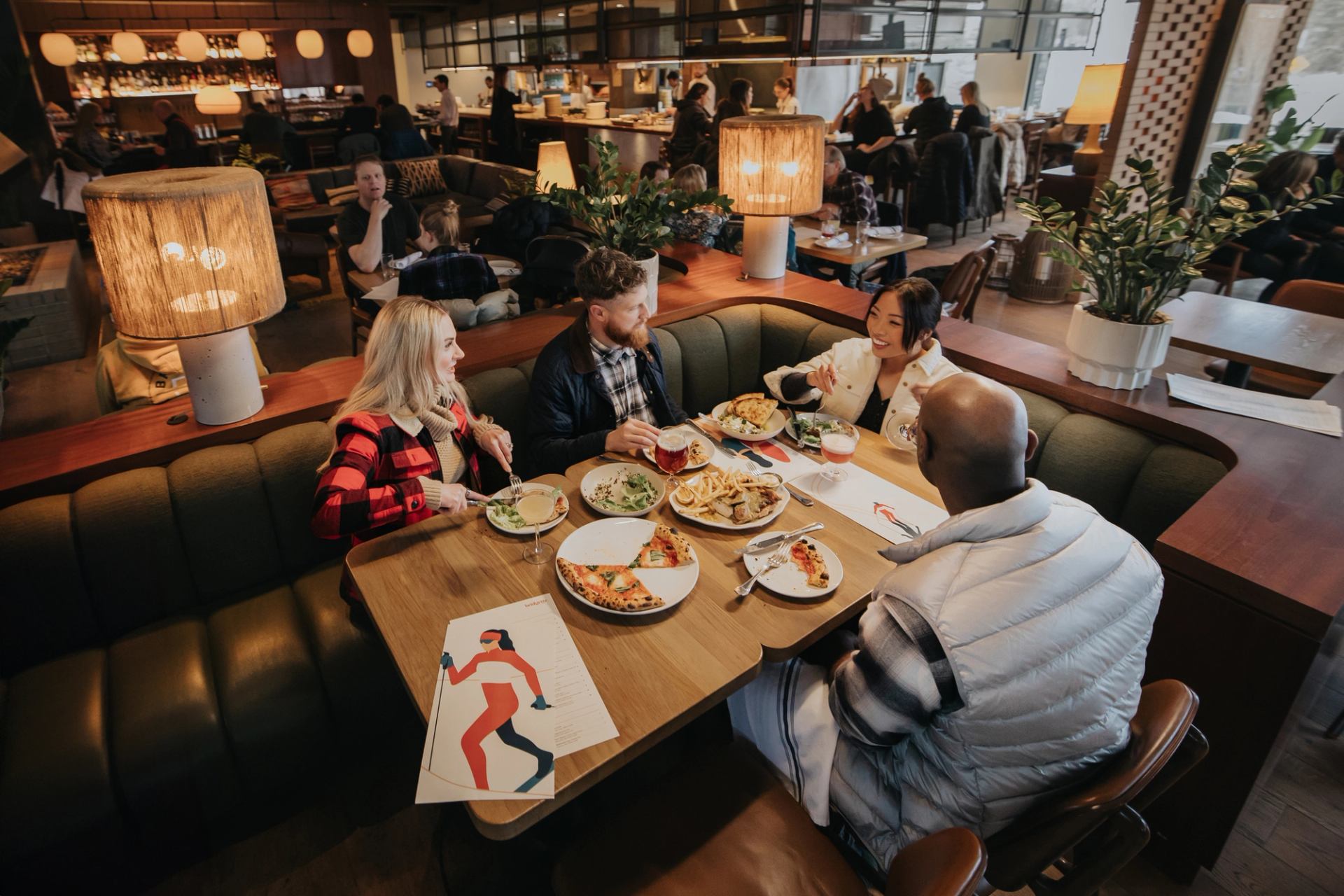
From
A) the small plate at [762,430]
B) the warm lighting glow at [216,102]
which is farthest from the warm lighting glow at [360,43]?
the small plate at [762,430]

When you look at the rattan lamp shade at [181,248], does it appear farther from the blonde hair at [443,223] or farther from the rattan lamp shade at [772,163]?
the blonde hair at [443,223]

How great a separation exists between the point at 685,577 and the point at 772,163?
212cm

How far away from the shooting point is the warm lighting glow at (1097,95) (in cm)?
629

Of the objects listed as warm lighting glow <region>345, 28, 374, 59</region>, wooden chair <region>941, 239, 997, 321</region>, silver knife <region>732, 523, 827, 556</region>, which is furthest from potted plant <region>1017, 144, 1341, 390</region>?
warm lighting glow <region>345, 28, 374, 59</region>

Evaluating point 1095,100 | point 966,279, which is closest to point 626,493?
point 966,279

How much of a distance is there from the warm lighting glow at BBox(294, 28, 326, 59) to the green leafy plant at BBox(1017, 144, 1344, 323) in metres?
10.9

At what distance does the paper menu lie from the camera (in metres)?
2.11

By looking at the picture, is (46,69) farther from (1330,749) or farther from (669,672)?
(1330,749)

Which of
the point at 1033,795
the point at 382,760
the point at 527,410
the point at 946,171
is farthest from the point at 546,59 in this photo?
the point at 1033,795

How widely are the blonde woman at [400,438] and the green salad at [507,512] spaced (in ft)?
0.37

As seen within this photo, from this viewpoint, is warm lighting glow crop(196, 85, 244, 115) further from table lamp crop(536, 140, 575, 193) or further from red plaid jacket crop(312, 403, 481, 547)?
red plaid jacket crop(312, 403, 481, 547)

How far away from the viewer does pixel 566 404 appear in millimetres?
2365

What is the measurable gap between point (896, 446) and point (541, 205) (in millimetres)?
3616

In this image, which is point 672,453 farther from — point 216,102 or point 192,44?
point 192,44
